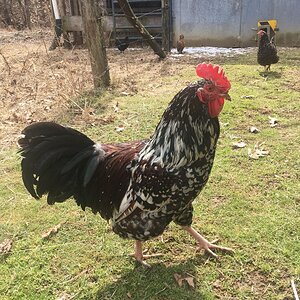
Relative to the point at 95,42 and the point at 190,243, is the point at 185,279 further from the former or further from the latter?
the point at 95,42

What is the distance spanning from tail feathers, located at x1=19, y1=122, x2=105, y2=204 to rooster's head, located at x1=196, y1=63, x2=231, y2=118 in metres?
0.92

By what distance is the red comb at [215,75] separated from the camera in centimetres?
227

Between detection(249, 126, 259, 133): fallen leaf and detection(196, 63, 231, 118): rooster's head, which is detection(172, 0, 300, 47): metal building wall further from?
detection(196, 63, 231, 118): rooster's head

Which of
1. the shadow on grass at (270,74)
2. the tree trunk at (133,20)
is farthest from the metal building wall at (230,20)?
the shadow on grass at (270,74)

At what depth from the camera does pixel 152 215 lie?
8.16 feet

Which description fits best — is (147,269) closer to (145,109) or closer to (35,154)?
(35,154)

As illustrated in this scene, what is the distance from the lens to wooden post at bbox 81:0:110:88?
5938 millimetres

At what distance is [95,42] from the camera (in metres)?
6.18

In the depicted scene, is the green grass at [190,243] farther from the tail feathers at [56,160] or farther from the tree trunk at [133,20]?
the tree trunk at [133,20]

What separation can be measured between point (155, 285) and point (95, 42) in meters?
4.76

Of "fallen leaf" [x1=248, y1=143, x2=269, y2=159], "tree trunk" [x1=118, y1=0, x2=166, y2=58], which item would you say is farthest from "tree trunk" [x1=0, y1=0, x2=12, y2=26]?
"fallen leaf" [x1=248, y1=143, x2=269, y2=159]

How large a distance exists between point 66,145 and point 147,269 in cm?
123

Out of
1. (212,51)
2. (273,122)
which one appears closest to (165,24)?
(212,51)

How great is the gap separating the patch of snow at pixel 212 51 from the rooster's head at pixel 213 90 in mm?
7611
